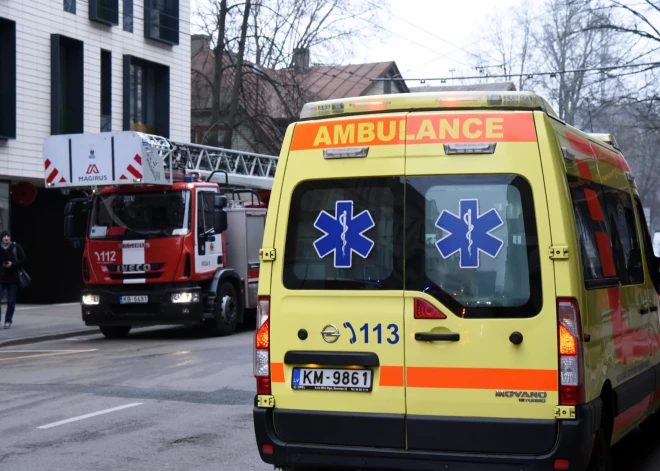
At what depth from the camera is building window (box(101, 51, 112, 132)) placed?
28.0m

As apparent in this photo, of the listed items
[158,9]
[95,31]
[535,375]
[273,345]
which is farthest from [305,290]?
[158,9]

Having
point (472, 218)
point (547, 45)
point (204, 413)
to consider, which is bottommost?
point (204, 413)

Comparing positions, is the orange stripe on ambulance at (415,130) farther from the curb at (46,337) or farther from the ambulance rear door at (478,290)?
the curb at (46,337)

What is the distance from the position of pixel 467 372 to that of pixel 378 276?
0.72m

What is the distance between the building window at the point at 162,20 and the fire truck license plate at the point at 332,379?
82.2ft

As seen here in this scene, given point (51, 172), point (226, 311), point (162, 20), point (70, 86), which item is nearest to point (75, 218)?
point (51, 172)

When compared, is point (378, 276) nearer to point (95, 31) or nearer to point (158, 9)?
point (95, 31)

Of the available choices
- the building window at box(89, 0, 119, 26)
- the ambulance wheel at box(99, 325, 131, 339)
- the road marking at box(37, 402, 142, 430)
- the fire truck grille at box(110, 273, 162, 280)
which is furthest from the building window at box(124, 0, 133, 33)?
the road marking at box(37, 402, 142, 430)

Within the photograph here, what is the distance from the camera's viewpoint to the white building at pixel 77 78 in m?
24.7

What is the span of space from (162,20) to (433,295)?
26.2m

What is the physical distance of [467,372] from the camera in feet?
18.3

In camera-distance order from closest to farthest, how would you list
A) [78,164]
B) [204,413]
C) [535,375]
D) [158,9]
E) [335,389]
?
1. [535,375]
2. [335,389]
3. [204,413]
4. [78,164]
5. [158,9]

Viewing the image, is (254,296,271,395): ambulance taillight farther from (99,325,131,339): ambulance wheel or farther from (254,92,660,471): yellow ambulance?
(99,325,131,339): ambulance wheel

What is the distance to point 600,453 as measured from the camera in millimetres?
6016
